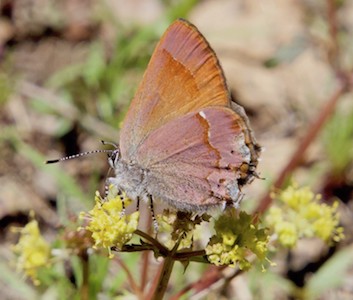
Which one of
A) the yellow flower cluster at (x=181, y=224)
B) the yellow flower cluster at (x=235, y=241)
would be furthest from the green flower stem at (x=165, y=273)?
the yellow flower cluster at (x=235, y=241)

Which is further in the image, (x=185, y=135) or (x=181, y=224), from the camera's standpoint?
(x=185, y=135)

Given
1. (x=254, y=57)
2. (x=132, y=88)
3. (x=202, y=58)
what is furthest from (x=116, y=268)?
(x=254, y=57)

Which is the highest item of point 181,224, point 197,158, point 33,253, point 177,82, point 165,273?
point 177,82

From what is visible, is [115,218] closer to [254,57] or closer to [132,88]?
[132,88]

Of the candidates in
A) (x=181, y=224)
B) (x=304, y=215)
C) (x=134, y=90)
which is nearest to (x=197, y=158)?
(x=181, y=224)

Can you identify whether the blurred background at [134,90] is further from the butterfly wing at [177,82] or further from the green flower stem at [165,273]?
the butterfly wing at [177,82]

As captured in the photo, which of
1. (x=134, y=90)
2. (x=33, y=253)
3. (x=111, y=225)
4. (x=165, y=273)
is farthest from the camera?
(x=134, y=90)

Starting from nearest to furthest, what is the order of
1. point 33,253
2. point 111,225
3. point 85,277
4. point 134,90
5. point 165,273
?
1. point 111,225
2. point 165,273
3. point 85,277
4. point 33,253
5. point 134,90

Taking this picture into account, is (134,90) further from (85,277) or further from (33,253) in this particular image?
(85,277)
